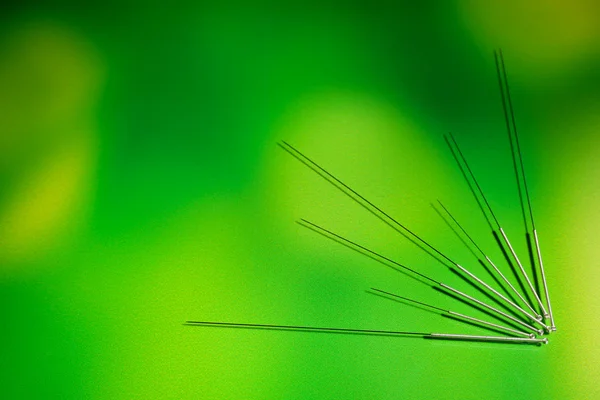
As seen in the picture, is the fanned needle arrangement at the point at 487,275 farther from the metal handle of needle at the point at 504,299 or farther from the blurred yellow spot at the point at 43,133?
the blurred yellow spot at the point at 43,133

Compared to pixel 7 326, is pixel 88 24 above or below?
above

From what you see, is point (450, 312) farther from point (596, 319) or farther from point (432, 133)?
point (432, 133)

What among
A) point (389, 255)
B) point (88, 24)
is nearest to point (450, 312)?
point (389, 255)

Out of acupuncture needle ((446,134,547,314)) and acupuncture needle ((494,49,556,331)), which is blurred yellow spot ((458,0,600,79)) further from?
acupuncture needle ((446,134,547,314))

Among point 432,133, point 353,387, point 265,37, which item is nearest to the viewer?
point 353,387

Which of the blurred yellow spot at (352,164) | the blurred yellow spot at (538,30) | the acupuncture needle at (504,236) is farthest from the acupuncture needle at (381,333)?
the blurred yellow spot at (538,30)

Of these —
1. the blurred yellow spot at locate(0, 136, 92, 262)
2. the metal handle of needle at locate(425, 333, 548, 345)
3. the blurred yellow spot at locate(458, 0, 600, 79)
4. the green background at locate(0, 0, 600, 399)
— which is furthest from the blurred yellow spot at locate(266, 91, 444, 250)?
the blurred yellow spot at locate(0, 136, 92, 262)
